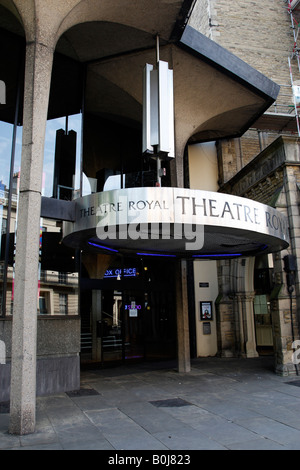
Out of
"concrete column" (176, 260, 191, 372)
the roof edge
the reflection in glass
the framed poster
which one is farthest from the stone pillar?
the reflection in glass

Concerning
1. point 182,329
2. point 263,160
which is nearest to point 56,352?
point 182,329

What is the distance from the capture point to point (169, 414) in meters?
6.50

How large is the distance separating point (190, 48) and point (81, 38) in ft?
9.56

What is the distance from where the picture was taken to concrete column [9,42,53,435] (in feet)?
17.9

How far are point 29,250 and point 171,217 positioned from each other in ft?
8.19

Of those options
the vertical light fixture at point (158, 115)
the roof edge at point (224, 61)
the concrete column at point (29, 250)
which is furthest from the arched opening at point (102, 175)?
the concrete column at point (29, 250)

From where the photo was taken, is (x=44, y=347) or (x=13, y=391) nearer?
(x=13, y=391)

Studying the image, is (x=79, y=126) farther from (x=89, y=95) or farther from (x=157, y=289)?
(x=157, y=289)

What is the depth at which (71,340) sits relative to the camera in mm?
9094

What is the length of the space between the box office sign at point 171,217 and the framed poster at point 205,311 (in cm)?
655

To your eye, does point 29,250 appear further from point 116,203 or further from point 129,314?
point 129,314

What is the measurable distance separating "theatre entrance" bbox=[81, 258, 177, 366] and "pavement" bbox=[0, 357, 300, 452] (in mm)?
1640

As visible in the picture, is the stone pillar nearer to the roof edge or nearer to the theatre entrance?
the theatre entrance

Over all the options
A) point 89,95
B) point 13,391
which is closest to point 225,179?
point 89,95
